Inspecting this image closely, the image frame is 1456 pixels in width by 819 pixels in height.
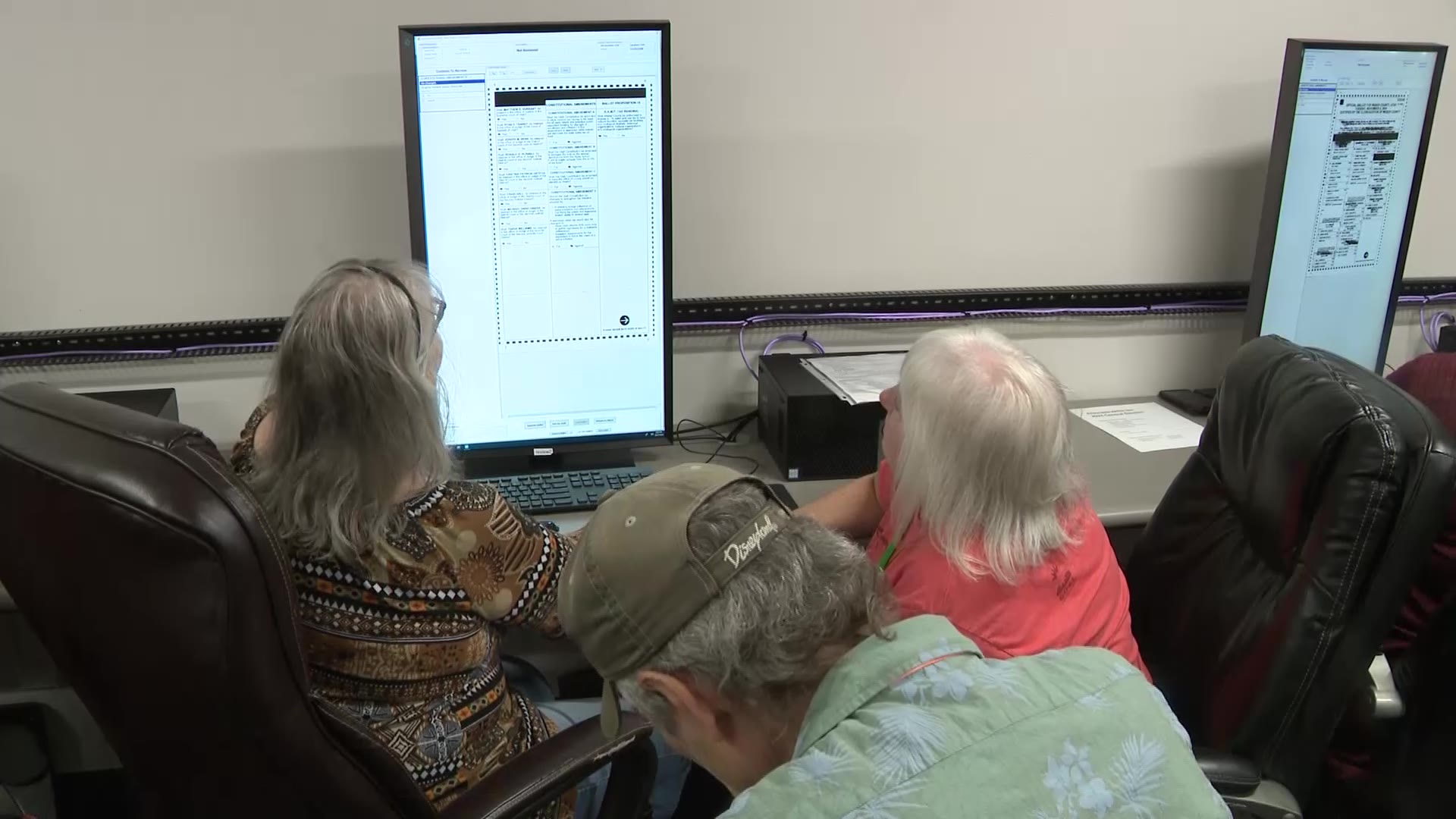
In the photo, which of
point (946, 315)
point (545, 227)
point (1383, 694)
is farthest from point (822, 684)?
point (946, 315)

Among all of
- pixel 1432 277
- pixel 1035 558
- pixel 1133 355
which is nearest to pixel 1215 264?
pixel 1133 355

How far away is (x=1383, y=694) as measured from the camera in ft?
4.55

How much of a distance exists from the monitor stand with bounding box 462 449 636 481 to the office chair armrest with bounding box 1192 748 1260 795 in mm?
1015

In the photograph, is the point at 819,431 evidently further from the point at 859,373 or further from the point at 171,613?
the point at 171,613

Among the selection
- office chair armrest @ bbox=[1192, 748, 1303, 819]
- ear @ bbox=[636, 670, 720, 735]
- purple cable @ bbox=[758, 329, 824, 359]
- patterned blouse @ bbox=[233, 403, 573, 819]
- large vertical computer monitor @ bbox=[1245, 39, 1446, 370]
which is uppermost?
large vertical computer monitor @ bbox=[1245, 39, 1446, 370]

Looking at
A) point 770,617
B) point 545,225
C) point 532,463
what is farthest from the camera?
point 532,463

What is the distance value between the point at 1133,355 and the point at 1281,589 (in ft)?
3.71

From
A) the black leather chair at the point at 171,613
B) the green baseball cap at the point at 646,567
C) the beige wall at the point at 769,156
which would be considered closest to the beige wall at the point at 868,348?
the beige wall at the point at 769,156

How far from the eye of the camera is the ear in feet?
2.68

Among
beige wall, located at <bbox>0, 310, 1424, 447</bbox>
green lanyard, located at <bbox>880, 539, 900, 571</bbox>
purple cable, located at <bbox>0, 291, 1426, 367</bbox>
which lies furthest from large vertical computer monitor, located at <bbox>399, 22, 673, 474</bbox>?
green lanyard, located at <bbox>880, 539, 900, 571</bbox>

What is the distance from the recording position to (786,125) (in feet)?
6.55

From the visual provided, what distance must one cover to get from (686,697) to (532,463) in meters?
1.13

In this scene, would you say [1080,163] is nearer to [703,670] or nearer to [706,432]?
[706,432]

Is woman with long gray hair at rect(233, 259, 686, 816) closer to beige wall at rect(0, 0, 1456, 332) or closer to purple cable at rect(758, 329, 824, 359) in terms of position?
beige wall at rect(0, 0, 1456, 332)
